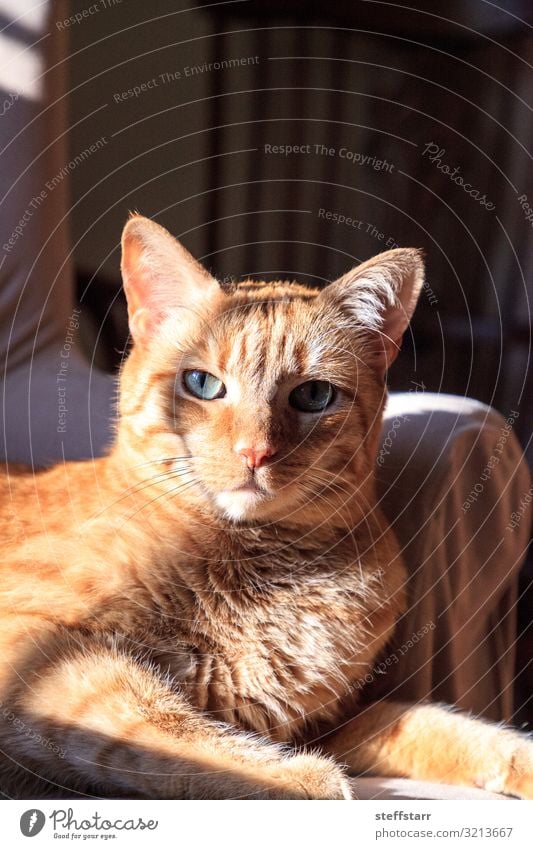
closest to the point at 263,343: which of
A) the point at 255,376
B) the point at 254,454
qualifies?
the point at 255,376

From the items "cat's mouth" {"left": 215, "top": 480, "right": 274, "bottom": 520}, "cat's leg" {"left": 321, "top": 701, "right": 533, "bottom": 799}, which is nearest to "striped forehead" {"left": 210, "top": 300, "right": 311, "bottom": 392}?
"cat's mouth" {"left": 215, "top": 480, "right": 274, "bottom": 520}

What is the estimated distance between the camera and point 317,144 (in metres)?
1.01

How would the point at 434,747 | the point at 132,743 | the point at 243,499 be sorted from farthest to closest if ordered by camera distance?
the point at 434,747, the point at 243,499, the point at 132,743

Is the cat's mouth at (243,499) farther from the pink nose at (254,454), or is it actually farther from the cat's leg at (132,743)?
the cat's leg at (132,743)

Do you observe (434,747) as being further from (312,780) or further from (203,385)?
(203,385)

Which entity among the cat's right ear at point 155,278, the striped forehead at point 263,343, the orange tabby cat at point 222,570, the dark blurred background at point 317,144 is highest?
the dark blurred background at point 317,144

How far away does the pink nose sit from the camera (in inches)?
35.8

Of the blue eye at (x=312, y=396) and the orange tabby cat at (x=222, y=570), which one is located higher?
the blue eye at (x=312, y=396)

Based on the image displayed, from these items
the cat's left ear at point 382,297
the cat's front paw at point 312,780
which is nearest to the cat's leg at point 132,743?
the cat's front paw at point 312,780

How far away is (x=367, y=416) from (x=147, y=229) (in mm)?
352

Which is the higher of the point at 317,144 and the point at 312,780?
the point at 317,144

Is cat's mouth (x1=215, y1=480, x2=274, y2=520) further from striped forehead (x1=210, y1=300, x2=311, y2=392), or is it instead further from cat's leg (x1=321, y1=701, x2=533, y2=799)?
cat's leg (x1=321, y1=701, x2=533, y2=799)

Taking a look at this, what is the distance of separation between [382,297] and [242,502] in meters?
0.31

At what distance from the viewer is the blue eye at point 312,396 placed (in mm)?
974
